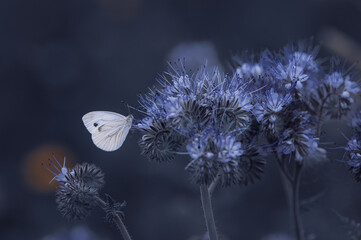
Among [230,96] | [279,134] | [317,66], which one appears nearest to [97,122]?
[230,96]

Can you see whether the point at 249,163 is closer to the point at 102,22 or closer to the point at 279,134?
the point at 279,134

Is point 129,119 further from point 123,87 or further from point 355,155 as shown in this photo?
point 123,87

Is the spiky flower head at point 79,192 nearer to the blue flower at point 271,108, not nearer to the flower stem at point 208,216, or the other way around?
the flower stem at point 208,216

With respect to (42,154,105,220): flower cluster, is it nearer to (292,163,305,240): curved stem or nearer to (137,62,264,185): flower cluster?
(137,62,264,185): flower cluster

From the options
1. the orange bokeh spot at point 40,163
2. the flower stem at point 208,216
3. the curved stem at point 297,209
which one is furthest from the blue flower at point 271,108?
the orange bokeh spot at point 40,163

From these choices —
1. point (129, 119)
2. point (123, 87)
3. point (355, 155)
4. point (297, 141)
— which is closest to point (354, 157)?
point (355, 155)

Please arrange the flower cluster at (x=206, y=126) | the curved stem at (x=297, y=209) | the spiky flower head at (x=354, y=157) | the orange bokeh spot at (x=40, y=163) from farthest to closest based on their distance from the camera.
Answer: the orange bokeh spot at (x=40, y=163) < the curved stem at (x=297, y=209) < the spiky flower head at (x=354, y=157) < the flower cluster at (x=206, y=126)
